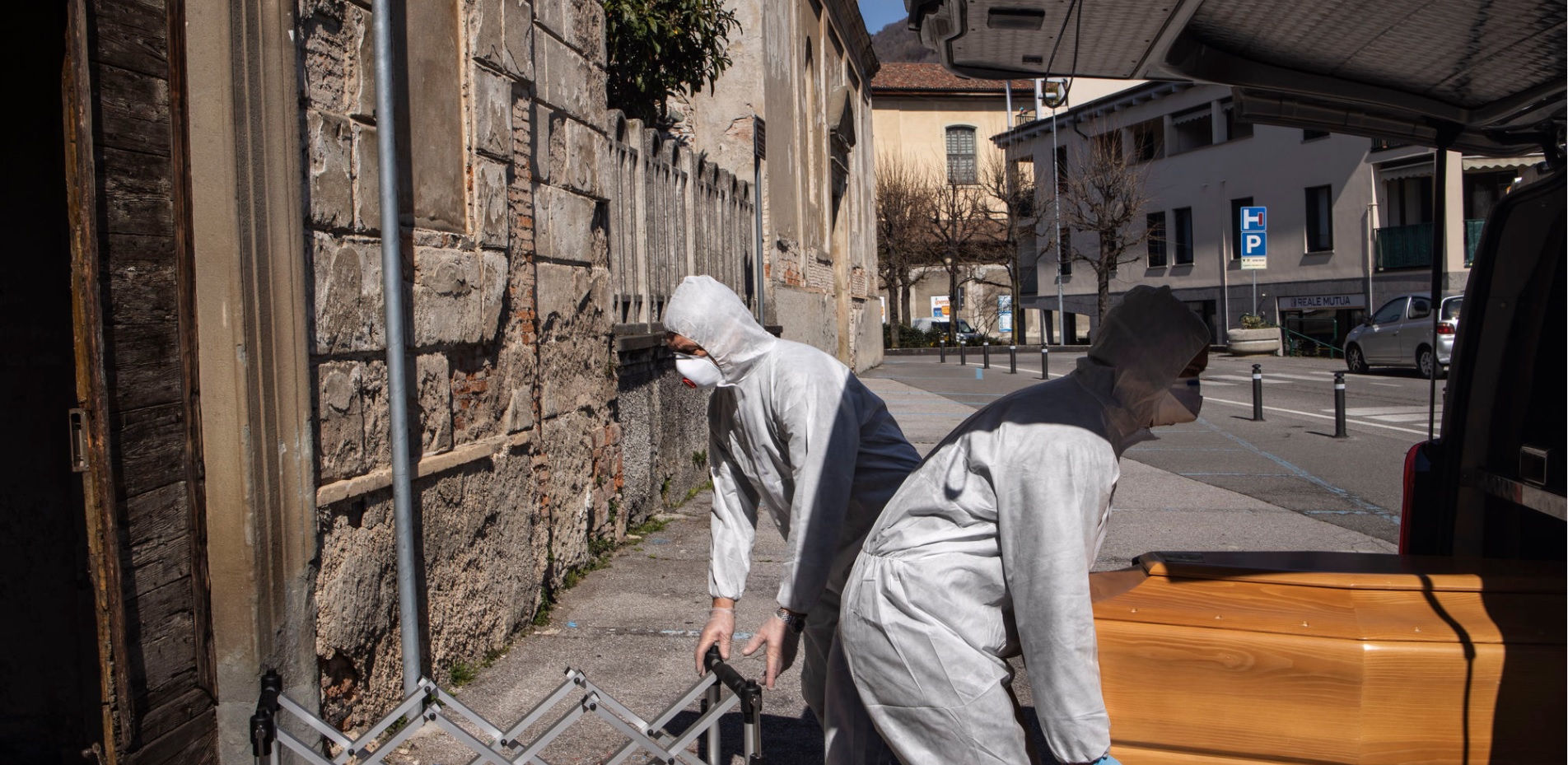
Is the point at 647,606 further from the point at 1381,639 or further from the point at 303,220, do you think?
the point at 1381,639

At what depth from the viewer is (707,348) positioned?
3.47 m

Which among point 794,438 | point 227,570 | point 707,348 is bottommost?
point 227,570

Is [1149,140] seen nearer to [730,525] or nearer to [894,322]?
[894,322]

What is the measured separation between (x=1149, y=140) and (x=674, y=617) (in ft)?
128

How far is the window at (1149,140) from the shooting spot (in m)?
40.0

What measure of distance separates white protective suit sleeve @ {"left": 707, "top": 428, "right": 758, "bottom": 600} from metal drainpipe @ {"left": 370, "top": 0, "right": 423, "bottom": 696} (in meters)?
1.23

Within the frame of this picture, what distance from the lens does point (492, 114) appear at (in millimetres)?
5449

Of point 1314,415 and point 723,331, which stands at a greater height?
point 723,331

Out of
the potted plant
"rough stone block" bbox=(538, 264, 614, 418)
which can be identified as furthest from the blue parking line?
the potted plant

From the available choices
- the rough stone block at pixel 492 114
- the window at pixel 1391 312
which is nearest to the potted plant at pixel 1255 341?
the window at pixel 1391 312

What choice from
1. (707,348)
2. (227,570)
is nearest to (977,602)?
(707,348)

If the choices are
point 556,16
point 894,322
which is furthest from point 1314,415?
point 894,322

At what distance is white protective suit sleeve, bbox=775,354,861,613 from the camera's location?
10.0ft

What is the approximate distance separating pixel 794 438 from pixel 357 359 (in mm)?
1803
